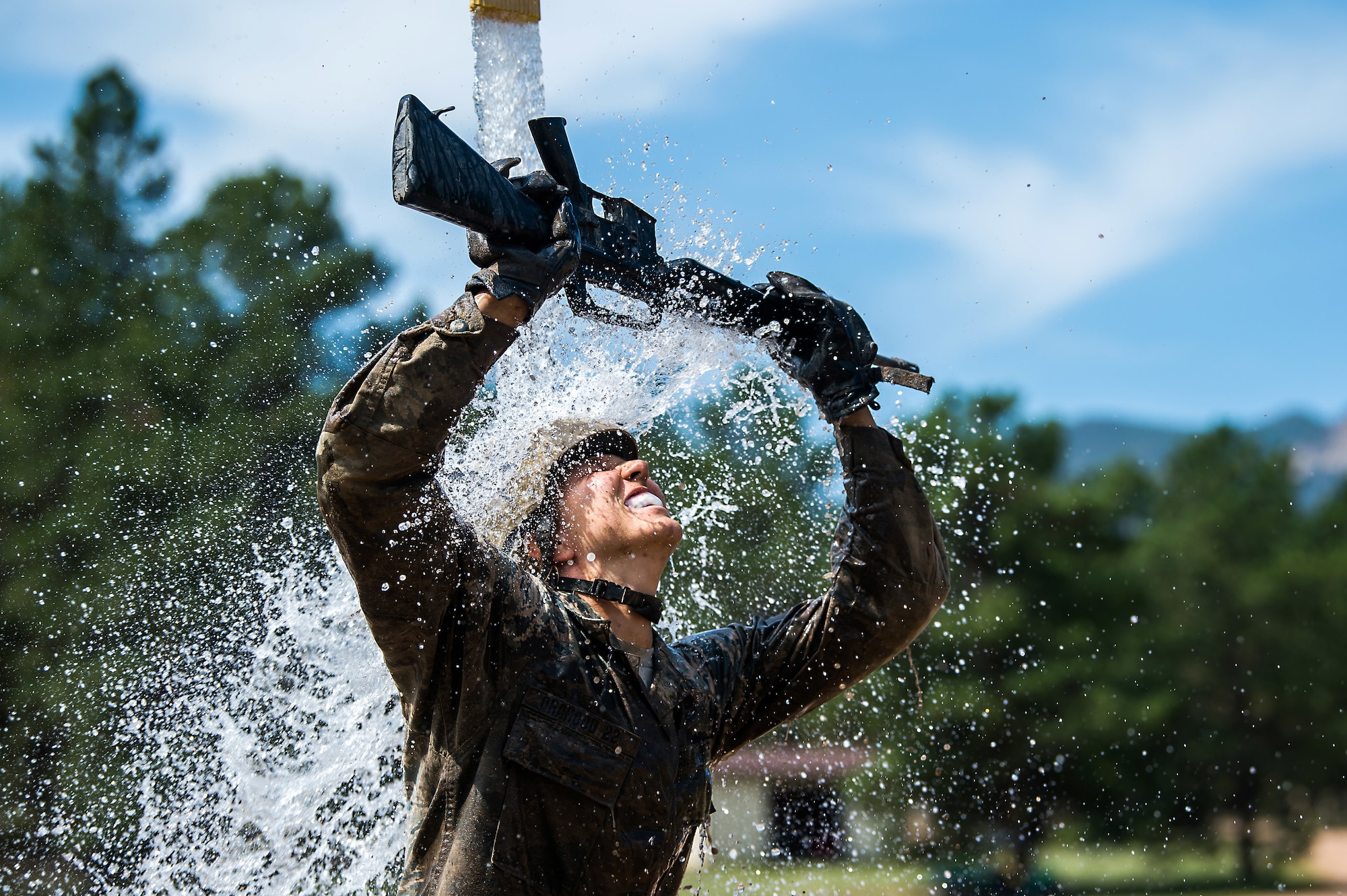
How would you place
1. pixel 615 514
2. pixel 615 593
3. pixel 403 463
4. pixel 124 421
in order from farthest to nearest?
1. pixel 124 421
2. pixel 615 514
3. pixel 615 593
4. pixel 403 463

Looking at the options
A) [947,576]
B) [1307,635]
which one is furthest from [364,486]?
[1307,635]

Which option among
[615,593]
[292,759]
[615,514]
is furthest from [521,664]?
[292,759]

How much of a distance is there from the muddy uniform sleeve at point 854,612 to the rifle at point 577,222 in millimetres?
263

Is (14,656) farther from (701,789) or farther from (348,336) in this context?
A: (701,789)

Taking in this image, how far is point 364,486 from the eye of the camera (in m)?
2.32

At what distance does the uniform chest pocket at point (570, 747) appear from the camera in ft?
8.57

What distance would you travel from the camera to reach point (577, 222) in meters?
2.71

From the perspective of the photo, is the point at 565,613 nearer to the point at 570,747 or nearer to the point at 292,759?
the point at 570,747

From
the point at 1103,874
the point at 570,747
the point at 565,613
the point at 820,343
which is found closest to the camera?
the point at 570,747

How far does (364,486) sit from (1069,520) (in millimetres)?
23670

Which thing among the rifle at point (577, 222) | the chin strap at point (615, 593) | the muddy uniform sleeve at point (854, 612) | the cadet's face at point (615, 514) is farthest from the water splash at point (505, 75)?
the muddy uniform sleeve at point (854, 612)

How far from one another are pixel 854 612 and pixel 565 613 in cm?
82

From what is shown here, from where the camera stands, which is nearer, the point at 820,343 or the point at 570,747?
the point at 570,747

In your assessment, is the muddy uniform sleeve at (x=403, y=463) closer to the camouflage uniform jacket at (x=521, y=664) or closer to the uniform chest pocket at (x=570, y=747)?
the camouflage uniform jacket at (x=521, y=664)
